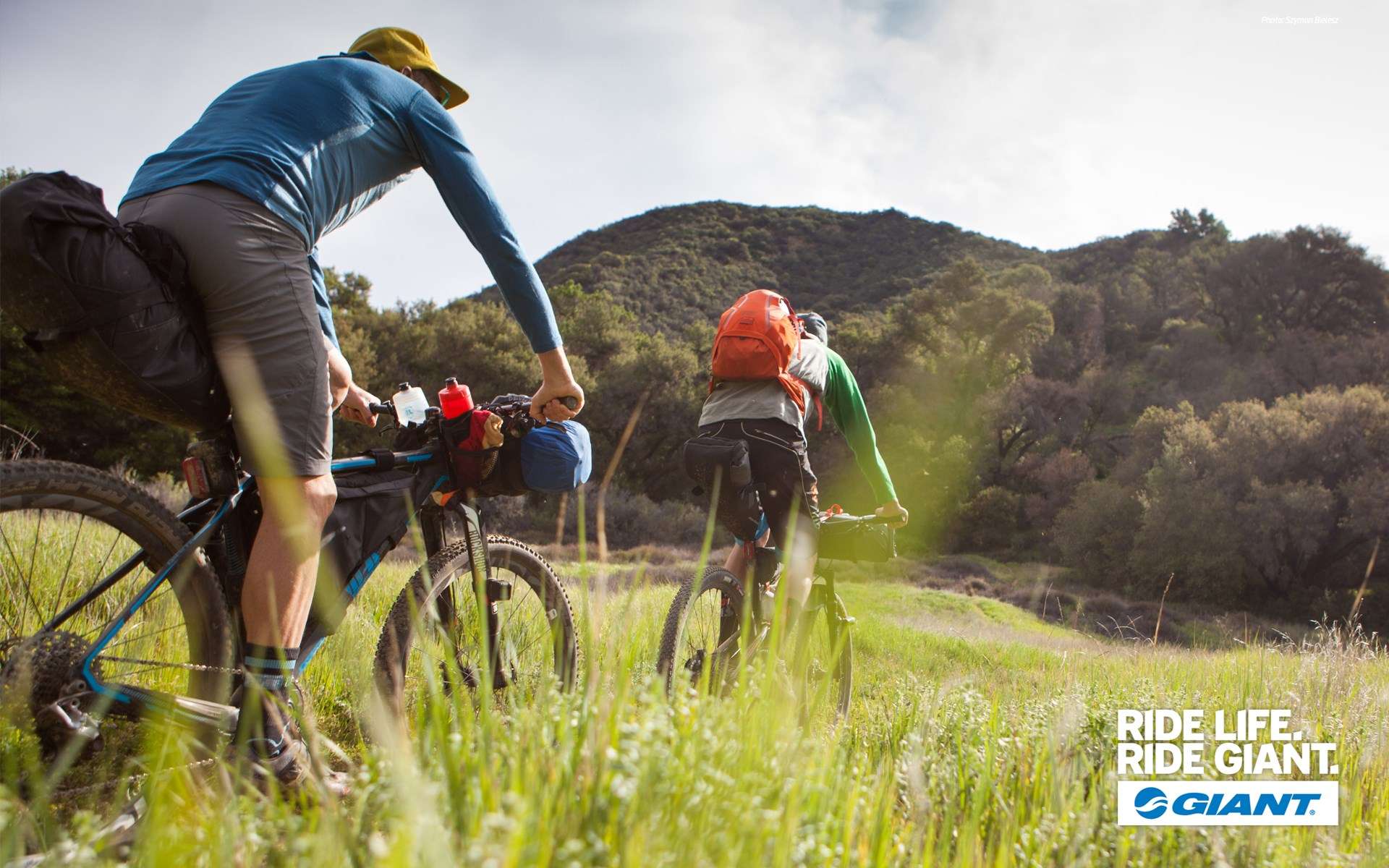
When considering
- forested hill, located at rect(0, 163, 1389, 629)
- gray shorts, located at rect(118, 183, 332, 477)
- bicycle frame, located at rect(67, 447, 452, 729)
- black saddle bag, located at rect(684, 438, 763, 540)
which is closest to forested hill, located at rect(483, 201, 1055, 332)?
forested hill, located at rect(0, 163, 1389, 629)

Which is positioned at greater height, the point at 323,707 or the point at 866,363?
the point at 866,363

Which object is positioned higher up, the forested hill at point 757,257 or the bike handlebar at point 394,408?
the forested hill at point 757,257

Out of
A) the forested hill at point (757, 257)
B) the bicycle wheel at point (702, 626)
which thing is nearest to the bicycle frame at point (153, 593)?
the bicycle wheel at point (702, 626)

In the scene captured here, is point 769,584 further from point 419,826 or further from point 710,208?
point 710,208

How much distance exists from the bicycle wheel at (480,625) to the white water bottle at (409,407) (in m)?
0.44

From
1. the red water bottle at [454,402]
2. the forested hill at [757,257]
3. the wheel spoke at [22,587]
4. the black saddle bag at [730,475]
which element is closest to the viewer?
the wheel spoke at [22,587]

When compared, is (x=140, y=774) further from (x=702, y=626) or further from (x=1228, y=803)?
(x=1228, y=803)

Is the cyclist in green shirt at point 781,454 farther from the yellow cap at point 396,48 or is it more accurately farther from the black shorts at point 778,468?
the yellow cap at point 396,48

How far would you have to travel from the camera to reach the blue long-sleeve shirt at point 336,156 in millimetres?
1911

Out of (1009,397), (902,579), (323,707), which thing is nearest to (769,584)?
(323,707)

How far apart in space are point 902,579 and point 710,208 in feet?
268

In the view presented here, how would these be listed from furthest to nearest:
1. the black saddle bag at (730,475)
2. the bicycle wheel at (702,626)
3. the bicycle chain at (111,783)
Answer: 1. the black saddle bag at (730,475)
2. the bicycle wheel at (702,626)
3. the bicycle chain at (111,783)

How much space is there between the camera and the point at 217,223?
1837 mm

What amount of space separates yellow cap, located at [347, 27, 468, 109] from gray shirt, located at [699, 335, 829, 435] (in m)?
1.62
